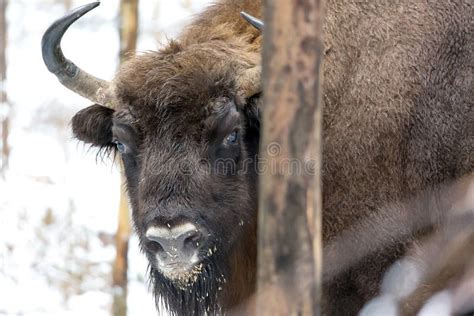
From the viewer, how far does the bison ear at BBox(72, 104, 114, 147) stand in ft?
17.7

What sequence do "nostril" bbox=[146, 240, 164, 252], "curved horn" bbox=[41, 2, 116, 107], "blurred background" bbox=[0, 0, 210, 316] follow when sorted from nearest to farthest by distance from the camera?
1. "nostril" bbox=[146, 240, 164, 252]
2. "curved horn" bbox=[41, 2, 116, 107]
3. "blurred background" bbox=[0, 0, 210, 316]

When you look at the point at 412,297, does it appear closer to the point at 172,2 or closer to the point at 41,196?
the point at 41,196

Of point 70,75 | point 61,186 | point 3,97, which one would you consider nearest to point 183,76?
point 70,75

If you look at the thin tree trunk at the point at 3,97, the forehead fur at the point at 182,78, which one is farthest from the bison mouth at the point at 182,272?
the thin tree trunk at the point at 3,97

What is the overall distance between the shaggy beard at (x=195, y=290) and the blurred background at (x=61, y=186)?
114 cm

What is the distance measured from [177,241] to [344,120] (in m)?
1.34

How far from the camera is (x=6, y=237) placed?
10172 millimetres

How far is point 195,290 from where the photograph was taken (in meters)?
4.89

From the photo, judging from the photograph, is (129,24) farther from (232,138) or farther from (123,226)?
(232,138)

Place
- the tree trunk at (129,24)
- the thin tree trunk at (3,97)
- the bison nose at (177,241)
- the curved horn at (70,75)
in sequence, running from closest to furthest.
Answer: the bison nose at (177,241)
the curved horn at (70,75)
the tree trunk at (129,24)
the thin tree trunk at (3,97)

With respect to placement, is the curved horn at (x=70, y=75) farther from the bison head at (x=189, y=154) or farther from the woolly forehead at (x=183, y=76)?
the woolly forehead at (x=183, y=76)

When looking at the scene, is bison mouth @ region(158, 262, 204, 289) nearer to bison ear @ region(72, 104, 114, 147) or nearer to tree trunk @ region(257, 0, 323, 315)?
bison ear @ region(72, 104, 114, 147)

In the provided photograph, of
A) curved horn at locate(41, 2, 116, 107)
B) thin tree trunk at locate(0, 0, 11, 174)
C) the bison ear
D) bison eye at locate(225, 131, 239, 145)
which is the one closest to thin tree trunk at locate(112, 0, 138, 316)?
the bison ear

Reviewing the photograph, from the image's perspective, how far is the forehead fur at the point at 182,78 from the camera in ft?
15.5
